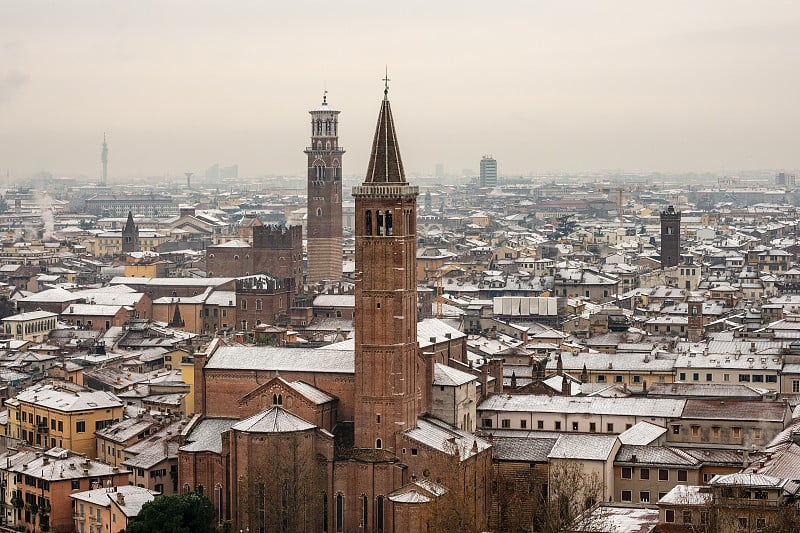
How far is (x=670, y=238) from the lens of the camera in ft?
437

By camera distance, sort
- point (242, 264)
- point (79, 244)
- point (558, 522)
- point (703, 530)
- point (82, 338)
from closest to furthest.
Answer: point (703, 530), point (558, 522), point (82, 338), point (242, 264), point (79, 244)

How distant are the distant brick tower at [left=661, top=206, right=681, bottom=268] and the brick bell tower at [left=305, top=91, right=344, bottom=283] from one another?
29366 millimetres

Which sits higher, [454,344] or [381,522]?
[454,344]

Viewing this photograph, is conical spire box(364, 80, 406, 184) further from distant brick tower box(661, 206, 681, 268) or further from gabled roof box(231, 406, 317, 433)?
distant brick tower box(661, 206, 681, 268)

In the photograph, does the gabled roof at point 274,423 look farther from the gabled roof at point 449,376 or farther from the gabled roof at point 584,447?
the gabled roof at point 584,447

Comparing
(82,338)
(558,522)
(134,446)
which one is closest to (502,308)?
(82,338)

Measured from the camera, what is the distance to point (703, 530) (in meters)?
42.5

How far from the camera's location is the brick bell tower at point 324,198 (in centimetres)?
11112

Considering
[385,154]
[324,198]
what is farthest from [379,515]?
[324,198]

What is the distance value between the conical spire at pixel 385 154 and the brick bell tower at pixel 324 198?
5615 cm

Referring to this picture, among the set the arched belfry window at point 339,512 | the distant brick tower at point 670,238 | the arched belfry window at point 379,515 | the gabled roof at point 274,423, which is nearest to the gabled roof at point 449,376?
the gabled roof at point 274,423

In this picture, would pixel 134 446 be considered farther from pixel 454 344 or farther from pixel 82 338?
pixel 82 338

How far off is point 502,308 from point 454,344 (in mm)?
36913

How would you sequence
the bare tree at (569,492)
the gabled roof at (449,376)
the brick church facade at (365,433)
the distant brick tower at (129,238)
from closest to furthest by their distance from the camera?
the bare tree at (569,492) → the brick church facade at (365,433) → the gabled roof at (449,376) → the distant brick tower at (129,238)
